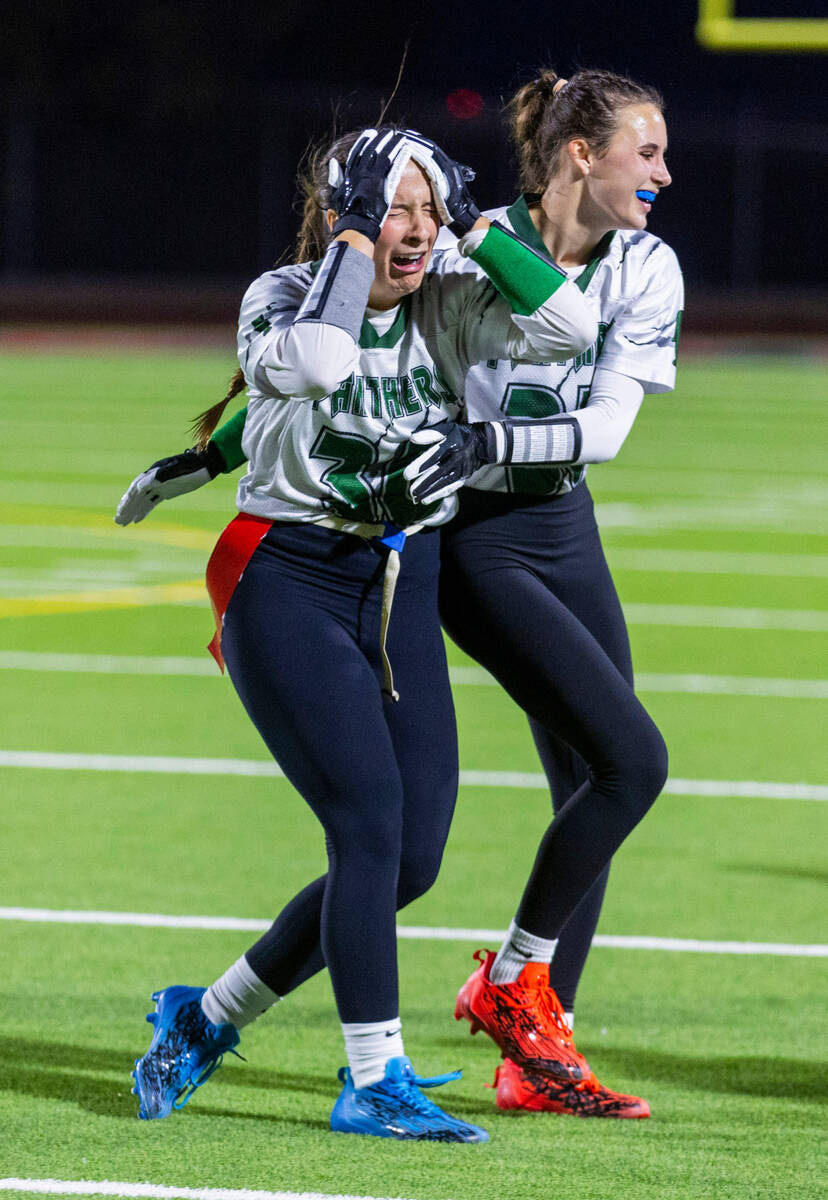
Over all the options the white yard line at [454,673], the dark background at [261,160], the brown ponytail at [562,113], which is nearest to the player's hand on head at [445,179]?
the brown ponytail at [562,113]

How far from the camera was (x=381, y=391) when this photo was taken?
3762 millimetres

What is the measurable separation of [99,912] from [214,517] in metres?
8.94

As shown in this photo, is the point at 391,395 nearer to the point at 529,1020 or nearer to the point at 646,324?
the point at 646,324

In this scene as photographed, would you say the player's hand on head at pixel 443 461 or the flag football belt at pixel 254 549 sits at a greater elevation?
the player's hand on head at pixel 443 461

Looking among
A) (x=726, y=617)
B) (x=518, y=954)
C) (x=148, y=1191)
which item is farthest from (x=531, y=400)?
(x=726, y=617)

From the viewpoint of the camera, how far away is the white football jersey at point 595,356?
4.18 m

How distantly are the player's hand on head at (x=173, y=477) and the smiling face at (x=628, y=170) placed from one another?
3.18ft

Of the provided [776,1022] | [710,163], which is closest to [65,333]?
[710,163]

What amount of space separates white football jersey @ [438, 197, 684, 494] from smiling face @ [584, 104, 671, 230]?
0.11 metres

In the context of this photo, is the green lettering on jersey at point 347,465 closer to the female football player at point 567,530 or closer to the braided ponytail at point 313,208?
the braided ponytail at point 313,208

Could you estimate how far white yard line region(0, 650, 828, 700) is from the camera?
30.1ft

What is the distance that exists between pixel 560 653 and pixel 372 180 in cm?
106

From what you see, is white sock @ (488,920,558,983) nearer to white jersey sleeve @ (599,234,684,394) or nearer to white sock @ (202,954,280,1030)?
white sock @ (202,954,280,1030)

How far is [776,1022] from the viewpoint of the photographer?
481cm
